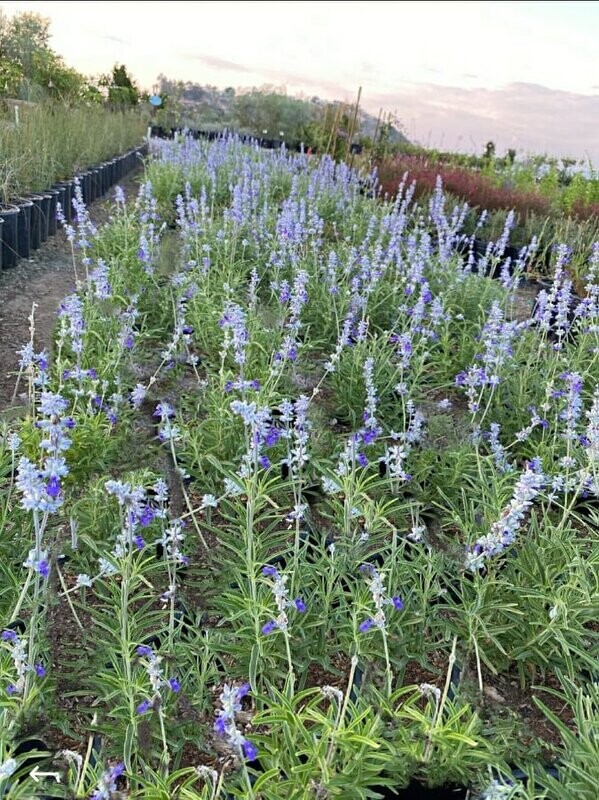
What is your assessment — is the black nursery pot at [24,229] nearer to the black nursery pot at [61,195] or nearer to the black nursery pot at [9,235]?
the black nursery pot at [9,235]

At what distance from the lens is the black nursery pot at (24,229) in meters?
6.08

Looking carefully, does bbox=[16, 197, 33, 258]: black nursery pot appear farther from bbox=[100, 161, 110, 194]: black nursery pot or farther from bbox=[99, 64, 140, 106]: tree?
bbox=[99, 64, 140, 106]: tree

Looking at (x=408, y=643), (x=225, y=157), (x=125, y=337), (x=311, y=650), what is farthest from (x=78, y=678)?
(x=225, y=157)

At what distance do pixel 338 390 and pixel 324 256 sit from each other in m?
2.14

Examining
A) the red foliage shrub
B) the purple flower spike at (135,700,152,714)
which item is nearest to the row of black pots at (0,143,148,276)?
the purple flower spike at (135,700,152,714)

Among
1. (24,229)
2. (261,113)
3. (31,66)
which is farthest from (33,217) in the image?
(261,113)

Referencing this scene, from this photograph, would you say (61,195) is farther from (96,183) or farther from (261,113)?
(261,113)

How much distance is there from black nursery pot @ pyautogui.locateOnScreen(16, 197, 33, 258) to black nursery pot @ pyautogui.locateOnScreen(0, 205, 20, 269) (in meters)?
0.12

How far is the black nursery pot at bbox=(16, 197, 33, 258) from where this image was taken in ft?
19.9

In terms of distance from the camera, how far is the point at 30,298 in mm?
5266

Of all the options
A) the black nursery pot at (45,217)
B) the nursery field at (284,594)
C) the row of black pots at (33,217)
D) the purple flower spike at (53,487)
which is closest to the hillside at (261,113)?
the row of black pots at (33,217)

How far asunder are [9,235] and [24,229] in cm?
35

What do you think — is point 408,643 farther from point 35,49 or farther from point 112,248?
point 35,49

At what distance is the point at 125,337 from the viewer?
10.9 feet
